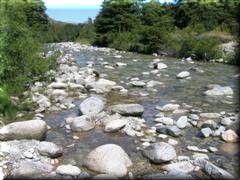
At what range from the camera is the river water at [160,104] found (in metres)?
7.40

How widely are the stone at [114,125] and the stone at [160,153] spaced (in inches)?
54.3

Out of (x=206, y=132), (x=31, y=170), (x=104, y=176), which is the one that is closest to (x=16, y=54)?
(x=206, y=132)

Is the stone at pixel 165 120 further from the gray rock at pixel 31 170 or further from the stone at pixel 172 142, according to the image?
the gray rock at pixel 31 170

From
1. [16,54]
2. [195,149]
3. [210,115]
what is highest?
[16,54]

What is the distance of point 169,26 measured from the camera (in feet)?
105

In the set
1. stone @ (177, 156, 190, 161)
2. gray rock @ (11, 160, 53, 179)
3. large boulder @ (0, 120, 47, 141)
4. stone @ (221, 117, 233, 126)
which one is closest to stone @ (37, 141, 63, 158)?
gray rock @ (11, 160, 53, 179)

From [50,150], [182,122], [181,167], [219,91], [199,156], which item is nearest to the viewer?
[181,167]

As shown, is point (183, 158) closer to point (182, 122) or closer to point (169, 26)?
point (182, 122)

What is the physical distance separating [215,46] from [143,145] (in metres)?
16.7

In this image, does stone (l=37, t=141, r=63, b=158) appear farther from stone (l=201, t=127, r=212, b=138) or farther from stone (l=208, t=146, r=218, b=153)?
stone (l=201, t=127, r=212, b=138)

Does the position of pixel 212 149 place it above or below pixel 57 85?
below

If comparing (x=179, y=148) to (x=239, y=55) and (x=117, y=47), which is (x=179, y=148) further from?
(x=117, y=47)

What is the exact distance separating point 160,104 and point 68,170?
501cm

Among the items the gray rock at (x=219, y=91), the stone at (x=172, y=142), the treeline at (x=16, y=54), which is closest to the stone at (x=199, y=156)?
the stone at (x=172, y=142)
